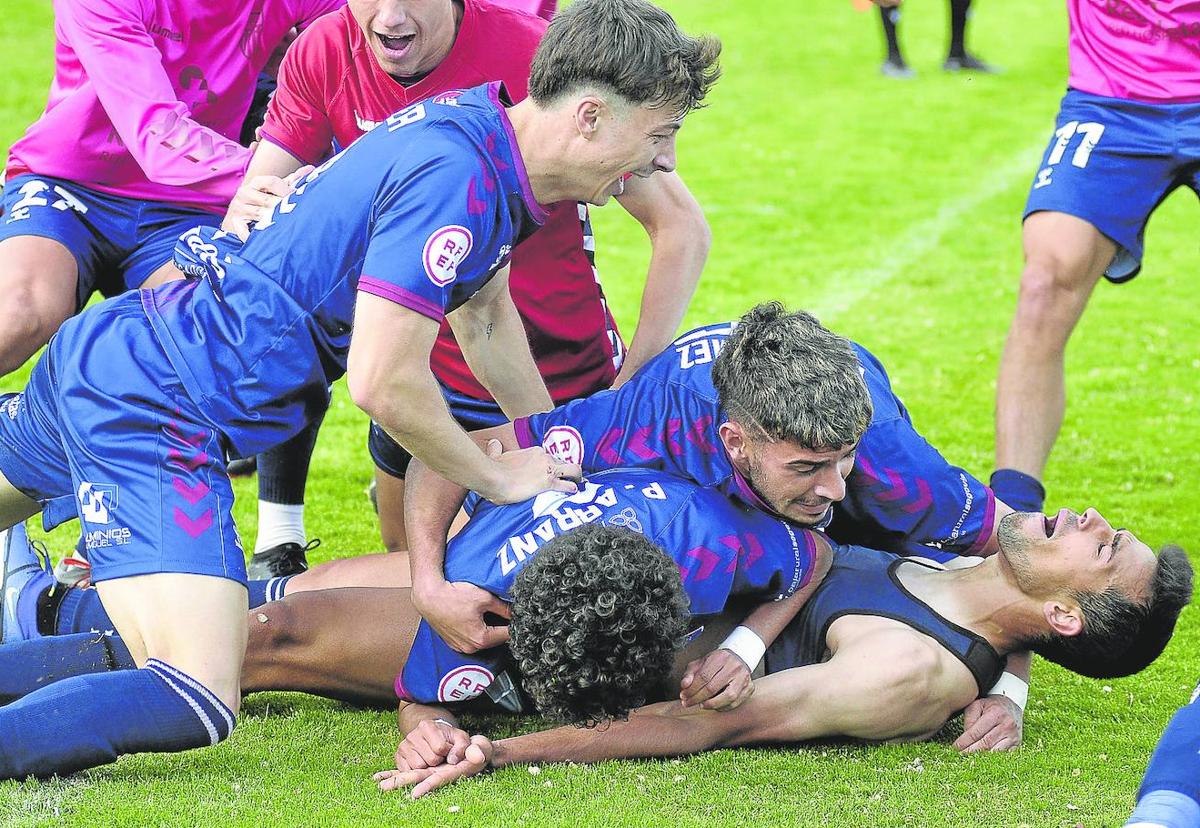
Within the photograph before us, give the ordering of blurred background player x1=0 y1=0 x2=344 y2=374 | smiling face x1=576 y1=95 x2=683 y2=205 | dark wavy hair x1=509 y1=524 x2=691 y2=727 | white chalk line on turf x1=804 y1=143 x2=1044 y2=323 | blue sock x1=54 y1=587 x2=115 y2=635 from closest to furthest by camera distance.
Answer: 1. dark wavy hair x1=509 y1=524 x2=691 y2=727
2. smiling face x1=576 y1=95 x2=683 y2=205
3. blue sock x1=54 y1=587 x2=115 y2=635
4. blurred background player x1=0 y1=0 x2=344 y2=374
5. white chalk line on turf x1=804 y1=143 x2=1044 y2=323

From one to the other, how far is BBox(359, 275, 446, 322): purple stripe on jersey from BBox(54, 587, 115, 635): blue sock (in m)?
1.46

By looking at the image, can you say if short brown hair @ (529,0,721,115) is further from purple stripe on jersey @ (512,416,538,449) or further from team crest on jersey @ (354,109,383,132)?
team crest on jersey @ (354,109,383,132)

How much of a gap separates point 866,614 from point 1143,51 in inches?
104

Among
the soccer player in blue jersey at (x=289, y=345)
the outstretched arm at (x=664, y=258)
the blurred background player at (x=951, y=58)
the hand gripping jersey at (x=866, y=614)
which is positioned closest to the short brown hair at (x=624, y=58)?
the soccer player in blue jersey at (x=289, y=345)

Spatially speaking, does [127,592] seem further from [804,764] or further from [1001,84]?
[1001,84]

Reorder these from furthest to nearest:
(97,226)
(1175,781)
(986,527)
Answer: (97,226)
(986,527)
(1175,781)

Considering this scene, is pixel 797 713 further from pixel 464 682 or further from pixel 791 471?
pixel 464 682

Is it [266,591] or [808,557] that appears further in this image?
[266,591]

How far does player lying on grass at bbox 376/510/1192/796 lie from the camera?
3748mm

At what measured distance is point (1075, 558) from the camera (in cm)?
386

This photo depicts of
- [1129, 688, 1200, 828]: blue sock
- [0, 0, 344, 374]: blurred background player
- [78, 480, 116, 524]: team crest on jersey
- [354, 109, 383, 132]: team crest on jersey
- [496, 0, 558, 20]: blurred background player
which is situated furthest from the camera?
[496, 0, 558, 20]: blurred background player

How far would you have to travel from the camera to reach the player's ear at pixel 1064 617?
3.86 meters

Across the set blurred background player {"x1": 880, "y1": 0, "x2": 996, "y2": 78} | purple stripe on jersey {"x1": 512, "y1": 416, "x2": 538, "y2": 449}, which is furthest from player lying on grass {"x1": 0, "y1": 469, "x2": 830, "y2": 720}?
blurred background player {"x1": 880, "y1": 0, "x2": 996, "y2": 78}

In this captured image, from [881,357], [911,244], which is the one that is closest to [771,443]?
[881,357]
